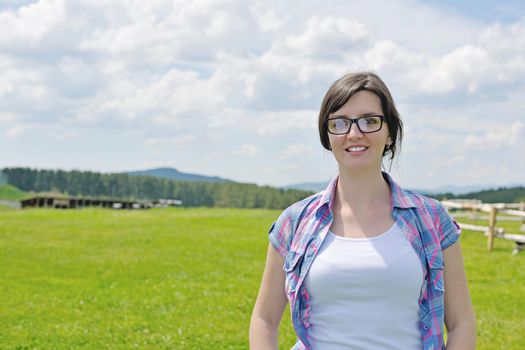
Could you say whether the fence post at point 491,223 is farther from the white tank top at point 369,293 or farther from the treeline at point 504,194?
the treeline at point 504,194

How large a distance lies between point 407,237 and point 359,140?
0.54 metres

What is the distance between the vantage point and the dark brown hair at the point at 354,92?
3.51 m

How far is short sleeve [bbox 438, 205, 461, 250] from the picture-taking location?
3545mm

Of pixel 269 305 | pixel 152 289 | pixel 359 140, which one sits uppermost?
pixel 359 140

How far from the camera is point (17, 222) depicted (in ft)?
126

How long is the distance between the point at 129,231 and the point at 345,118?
30697 millimetres

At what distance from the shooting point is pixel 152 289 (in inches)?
699

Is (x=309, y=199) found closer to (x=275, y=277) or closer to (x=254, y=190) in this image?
(x=275, y=277)

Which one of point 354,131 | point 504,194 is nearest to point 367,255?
point 354,131

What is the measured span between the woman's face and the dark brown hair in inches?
0.9

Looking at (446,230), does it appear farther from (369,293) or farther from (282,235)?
(282,235)

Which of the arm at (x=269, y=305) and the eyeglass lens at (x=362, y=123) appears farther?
the arm at (x=269, y=305)

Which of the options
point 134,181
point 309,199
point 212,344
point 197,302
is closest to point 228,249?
point 197,302

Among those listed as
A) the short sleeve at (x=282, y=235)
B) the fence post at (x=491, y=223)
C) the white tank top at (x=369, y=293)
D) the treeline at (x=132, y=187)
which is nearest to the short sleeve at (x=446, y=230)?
the white tank top at (x=369, y=293)
